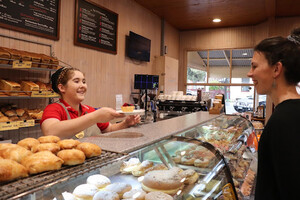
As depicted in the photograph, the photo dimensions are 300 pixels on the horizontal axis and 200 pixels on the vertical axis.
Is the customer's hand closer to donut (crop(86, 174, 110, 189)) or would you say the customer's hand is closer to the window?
donut (crop(86, 174, 110, 189))

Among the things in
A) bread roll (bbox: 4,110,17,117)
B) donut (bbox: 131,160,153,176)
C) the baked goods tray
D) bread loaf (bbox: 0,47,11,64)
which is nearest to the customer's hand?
donut (bbox: 131,160,153,176)

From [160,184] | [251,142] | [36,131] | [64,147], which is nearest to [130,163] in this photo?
[160,184]

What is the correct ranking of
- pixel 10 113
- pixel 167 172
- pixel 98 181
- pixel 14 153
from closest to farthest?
pixel 14 153 < pixel 98 181 < pixel 167 172 < pixel 10 113

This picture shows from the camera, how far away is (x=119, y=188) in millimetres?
1075

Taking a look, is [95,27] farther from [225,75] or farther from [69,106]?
[225,75]

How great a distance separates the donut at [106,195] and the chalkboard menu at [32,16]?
2401 millimetres

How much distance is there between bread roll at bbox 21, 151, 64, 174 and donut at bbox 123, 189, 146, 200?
1.26ft

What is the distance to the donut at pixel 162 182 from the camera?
1.16 meters

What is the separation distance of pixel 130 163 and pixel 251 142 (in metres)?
1.81

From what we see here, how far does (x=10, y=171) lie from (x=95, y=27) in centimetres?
362

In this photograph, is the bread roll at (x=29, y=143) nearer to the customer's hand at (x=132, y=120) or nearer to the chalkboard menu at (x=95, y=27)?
the customer's hand at (x=132, y=120)

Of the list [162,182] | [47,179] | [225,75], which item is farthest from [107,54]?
[225,75]

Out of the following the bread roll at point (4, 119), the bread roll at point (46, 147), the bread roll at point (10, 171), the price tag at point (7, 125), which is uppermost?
the bread roll at point (46, 147)

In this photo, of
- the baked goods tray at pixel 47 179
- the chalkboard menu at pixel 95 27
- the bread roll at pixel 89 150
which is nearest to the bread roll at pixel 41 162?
the baked goods tray at pixel 47 179
